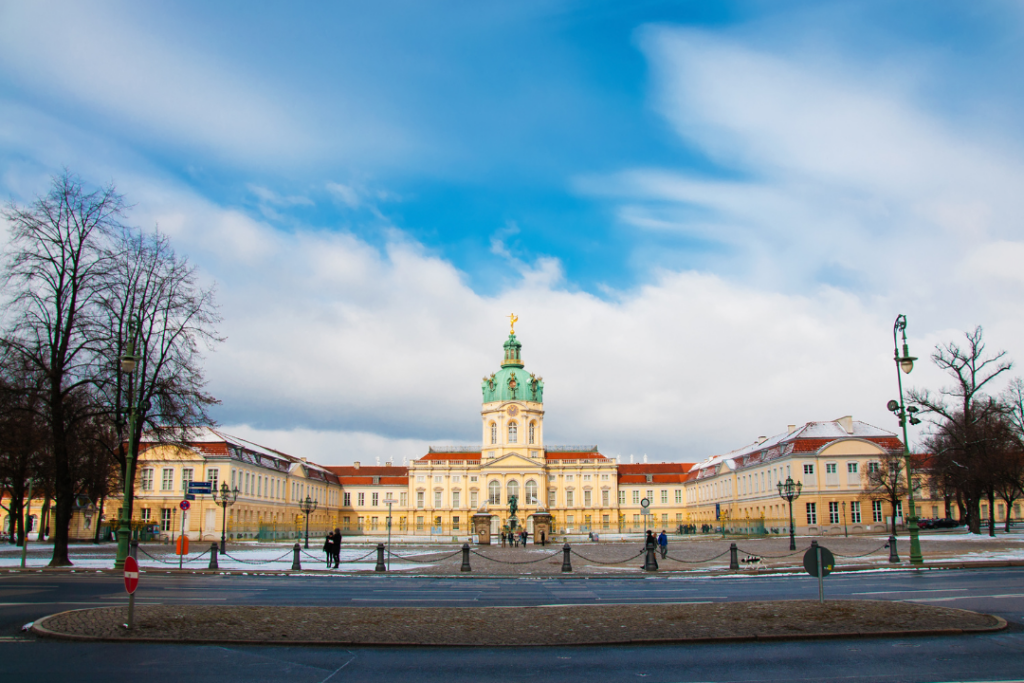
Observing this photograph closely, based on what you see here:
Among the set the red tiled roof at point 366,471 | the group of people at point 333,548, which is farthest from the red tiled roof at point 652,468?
the group of people at point 333,548

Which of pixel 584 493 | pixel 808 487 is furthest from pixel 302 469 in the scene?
pixel 808 487

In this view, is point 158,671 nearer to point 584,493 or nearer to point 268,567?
point 268,567

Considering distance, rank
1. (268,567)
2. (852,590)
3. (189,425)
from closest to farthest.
A: 1. (852,590)
2. (268,567)
3. (189,425)

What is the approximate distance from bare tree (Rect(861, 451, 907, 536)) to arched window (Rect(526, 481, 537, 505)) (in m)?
52.4

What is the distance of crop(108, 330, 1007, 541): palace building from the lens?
7612cm

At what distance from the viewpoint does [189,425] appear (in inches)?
1448

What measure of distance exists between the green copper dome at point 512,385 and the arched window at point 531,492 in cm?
1307

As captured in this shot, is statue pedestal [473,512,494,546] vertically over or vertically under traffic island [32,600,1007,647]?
under

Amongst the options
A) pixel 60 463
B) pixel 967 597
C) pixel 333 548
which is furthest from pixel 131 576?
pixel 60 463

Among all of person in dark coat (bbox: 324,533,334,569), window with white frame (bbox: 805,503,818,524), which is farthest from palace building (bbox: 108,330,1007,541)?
person in dark coat (bbox: 324,533,334,569)

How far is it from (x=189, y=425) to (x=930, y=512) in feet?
309

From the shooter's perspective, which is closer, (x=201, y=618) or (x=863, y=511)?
(x=201, y=618)

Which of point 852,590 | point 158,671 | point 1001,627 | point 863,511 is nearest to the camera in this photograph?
point 158,671

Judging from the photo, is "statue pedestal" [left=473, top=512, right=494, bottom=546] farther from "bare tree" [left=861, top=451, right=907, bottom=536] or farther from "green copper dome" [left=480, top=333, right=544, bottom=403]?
"green copper dome" [left=480, top=333, right=544, bottom=403]
